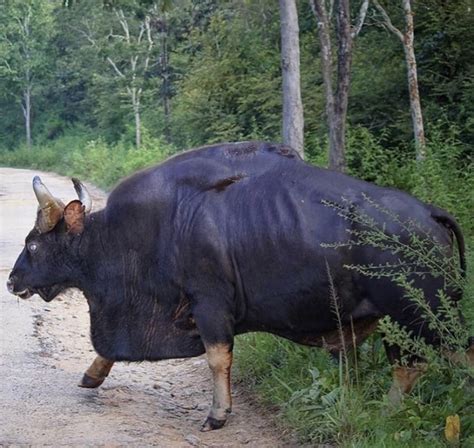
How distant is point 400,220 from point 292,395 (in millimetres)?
1351

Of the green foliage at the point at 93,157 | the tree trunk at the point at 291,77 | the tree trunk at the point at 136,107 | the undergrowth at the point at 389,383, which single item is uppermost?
the tree trunk at the point at 291,77

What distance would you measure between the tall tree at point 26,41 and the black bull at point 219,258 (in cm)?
5286

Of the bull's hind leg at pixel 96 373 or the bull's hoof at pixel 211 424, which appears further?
the bull's hind leg at pixel 96 373

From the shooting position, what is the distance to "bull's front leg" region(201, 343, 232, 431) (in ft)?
19.4

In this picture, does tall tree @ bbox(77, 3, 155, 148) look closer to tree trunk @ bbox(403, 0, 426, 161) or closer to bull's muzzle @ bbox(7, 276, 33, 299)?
tree trunk @ bbox(403, 0, 426, 161)

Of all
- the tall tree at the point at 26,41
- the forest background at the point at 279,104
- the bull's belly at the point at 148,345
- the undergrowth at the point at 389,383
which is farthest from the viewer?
the tall tree at the point at 26,41

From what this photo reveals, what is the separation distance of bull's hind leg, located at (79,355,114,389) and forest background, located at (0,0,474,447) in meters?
1.05

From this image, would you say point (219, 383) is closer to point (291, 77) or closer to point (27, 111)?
point (291, 77)

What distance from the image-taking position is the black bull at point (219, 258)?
5.55 m

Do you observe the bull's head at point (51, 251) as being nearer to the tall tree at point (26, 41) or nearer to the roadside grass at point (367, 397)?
the roadside grass at point (367, 397)

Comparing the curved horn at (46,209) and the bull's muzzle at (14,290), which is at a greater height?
the curved horn at (46,209)

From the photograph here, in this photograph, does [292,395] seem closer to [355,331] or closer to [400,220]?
[355,331]

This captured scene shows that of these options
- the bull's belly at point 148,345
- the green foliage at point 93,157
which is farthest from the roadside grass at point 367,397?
the green foliage at point 93,157

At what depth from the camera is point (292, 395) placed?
6012 millimetres
